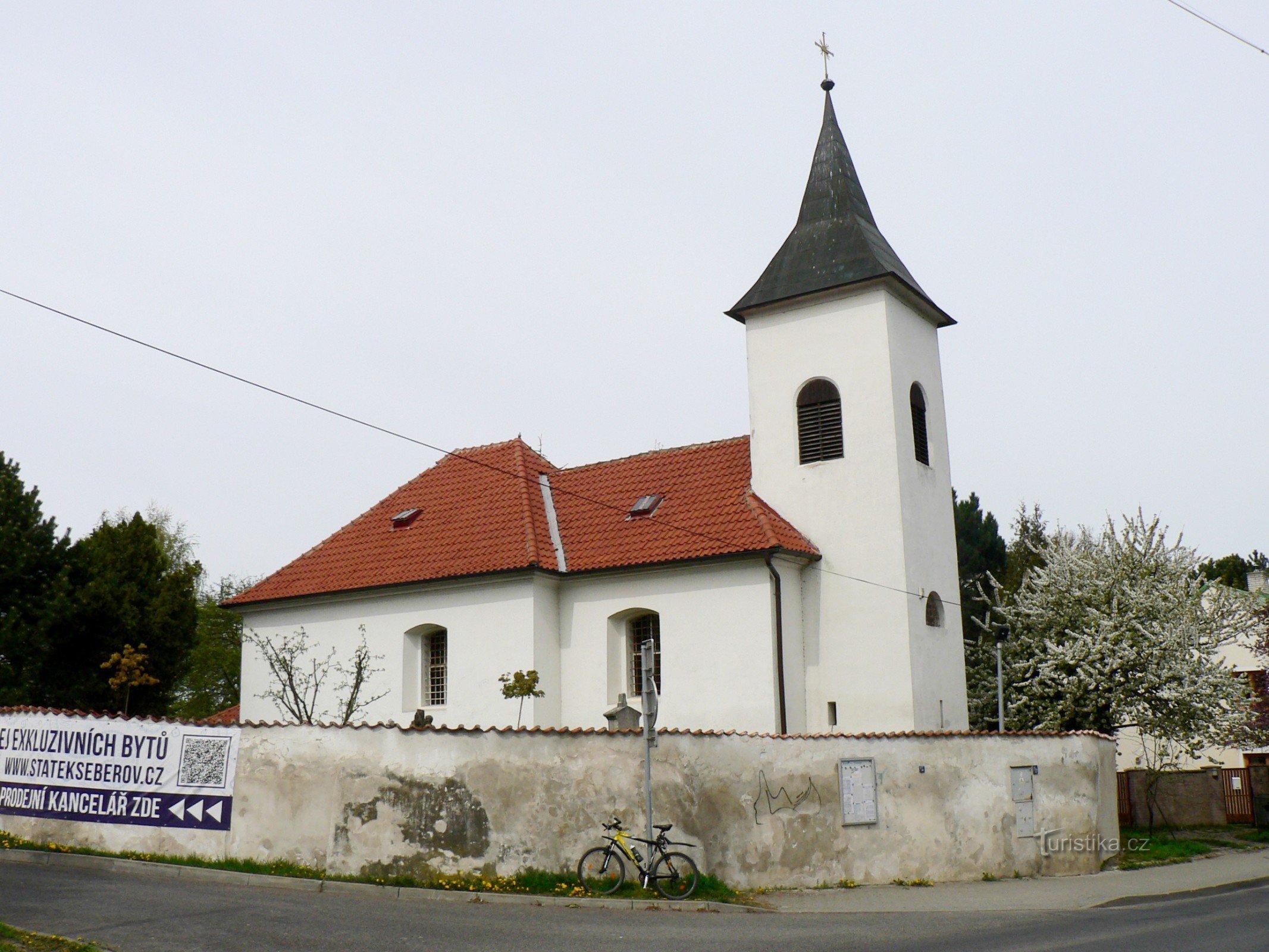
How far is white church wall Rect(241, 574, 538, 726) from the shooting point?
891 inches

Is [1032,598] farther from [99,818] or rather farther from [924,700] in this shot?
[99,818]

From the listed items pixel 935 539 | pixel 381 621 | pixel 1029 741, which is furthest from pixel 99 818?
pixel 935 539

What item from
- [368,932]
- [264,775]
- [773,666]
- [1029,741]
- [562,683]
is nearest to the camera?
[368,932]

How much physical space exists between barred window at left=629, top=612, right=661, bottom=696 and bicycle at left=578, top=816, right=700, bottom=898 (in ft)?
27.4

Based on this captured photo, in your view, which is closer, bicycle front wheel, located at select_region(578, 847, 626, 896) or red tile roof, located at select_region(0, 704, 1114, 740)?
bicycle front wheel, located at select_region(578, 847, 626, 896)

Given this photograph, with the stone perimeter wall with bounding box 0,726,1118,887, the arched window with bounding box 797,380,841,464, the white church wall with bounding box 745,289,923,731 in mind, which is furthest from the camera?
the arched window with bounding box 797,380,841,464

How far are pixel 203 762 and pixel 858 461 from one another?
13.0 meters

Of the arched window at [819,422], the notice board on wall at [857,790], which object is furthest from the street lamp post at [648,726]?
the arched window at [819,422]

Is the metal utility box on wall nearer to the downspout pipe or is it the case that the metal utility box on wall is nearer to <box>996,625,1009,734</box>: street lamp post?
<box>996,625,1009,734</box>: street lamp post

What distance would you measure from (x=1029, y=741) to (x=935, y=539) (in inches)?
247

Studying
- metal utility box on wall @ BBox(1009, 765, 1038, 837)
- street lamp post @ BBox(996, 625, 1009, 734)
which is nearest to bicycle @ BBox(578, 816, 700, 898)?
metal utility box on wall @ BBox(1009, 765, 1038, 837)

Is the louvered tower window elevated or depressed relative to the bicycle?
elevated

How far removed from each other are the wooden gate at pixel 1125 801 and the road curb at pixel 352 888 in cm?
1623

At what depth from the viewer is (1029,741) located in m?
17.5
